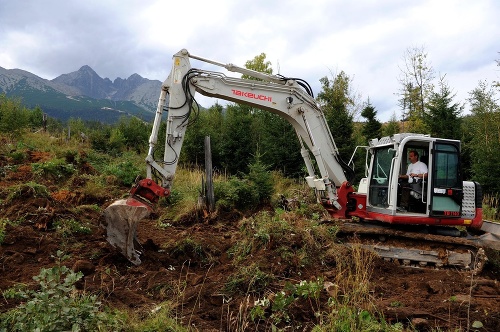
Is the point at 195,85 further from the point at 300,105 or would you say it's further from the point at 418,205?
the point at 418,205

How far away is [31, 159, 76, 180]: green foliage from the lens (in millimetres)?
11273

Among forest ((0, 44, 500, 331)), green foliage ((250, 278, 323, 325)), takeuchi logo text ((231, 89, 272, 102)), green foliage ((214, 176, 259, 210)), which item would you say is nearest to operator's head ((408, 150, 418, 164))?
forest ((0, 44, 500, 331))

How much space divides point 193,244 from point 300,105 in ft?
10.4

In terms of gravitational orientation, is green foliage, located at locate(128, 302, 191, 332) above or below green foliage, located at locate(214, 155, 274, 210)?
below

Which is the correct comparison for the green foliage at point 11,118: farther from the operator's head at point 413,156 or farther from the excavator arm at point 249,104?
the operator's head at point 413,156

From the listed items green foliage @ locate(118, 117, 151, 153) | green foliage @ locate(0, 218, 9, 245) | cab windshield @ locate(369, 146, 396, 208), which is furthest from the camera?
green foliage @ locate(118, 117, 151, 153)

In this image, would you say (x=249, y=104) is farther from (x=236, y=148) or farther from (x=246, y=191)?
(x=236, y=148)

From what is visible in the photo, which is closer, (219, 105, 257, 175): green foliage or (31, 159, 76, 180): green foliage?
(31, 159, 76, 180): green foliage

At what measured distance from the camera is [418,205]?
704 centimetres

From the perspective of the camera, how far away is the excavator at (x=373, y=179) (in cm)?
648

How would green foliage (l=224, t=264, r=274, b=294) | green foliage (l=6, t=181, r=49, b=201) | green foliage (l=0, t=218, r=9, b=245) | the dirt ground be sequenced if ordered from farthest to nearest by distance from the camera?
green foliage (l=6, t=181, r=49, b=201) → green foliage (l=0, t=218, r=9, b=245) → green foliage (l=224, t=264, r=274, b=294) → the dirt ground

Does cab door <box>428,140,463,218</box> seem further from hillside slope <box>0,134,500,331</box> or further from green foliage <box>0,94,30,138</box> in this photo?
green foliage <box>0,94,30,138</box>

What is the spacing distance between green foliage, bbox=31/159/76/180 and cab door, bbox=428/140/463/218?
987 cm

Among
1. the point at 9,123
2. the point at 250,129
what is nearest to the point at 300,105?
the point at 250,129
